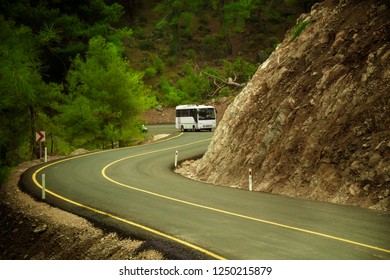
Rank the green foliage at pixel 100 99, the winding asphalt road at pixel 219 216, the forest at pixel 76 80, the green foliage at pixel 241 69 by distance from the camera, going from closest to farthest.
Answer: the winding asphalt road at pixel 219 216 < the forest at pixel 76 80 < the green foliage at pixel 100 99 < the green foliage at pixel 241 69

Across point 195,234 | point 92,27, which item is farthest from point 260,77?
point 92,27

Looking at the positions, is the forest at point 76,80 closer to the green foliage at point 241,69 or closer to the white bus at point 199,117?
the green foliage at point 241,69

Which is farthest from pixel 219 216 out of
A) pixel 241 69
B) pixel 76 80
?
pixel 241 69

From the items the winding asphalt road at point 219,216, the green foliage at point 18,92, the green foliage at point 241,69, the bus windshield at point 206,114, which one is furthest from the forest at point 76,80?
the bus windshield at point 206,114

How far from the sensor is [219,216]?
1277 cm

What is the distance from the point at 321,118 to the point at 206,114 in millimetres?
34091

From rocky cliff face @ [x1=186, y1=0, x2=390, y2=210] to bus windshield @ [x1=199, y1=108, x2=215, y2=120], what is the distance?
27078mm

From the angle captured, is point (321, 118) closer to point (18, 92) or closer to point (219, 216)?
point (219, 216)

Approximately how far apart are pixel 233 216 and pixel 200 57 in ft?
201

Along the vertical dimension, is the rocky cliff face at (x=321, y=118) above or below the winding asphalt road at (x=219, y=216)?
above

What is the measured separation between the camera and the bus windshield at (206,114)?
5031cm

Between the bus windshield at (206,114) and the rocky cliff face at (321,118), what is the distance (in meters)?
27.1

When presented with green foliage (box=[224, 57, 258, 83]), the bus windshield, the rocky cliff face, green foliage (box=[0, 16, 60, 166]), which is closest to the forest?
green foliage (box=[0, 16, 60, 166])
